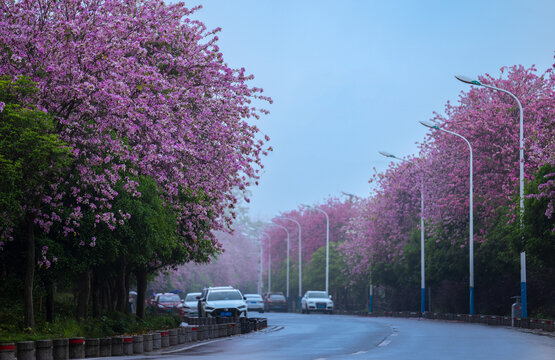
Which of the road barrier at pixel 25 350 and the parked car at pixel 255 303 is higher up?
the road barrier at pixel 25 350

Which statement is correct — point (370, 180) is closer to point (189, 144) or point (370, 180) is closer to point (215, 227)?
point (215, 227)

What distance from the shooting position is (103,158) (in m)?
20.8

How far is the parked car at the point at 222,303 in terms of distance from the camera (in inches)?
1622

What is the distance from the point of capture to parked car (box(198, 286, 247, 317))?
41188mm

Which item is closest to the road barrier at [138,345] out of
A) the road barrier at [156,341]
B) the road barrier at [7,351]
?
the road barrier at [156,341]

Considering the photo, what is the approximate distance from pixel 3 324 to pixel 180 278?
79.4 meters

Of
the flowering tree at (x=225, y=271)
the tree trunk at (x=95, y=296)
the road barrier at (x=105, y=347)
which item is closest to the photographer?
the road barrier at (x=105, y=347)

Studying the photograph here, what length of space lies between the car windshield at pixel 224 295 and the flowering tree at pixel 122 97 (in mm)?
16394

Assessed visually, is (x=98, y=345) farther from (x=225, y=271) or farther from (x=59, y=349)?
(x=225, y=271)

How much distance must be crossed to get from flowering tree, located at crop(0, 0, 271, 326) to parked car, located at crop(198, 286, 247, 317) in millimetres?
14995

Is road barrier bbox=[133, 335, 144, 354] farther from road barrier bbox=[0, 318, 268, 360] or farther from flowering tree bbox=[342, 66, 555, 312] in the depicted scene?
flowering tree bbox=[342, 66, 555, 312]

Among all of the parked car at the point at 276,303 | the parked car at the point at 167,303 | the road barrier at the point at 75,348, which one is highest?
the road barrier at the point at 75,348

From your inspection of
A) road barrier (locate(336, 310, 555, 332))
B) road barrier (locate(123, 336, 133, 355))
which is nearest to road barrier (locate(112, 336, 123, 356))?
road barrier (locate(123, 336, 133, 355))

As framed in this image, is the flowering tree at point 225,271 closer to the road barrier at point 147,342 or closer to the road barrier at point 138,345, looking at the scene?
the road barrier at point 147,342
